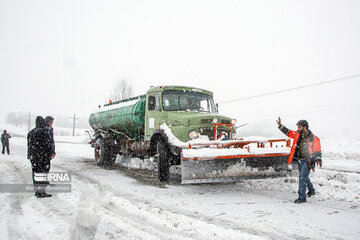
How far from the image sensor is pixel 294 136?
5.92 meters

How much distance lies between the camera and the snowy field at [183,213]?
3.74 meters

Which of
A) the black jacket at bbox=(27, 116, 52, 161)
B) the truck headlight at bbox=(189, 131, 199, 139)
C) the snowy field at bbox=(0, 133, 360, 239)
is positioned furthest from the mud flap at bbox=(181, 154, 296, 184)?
the black jacket at bbox=(27, 116, 52, 161)

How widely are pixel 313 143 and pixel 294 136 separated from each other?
1.43ft

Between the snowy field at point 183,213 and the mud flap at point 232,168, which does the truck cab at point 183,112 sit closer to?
the mud flap at point 232,168

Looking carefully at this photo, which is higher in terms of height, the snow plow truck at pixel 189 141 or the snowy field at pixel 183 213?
the snow plow truck at pixel 189 141

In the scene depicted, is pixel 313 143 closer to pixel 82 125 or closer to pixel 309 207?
pixel 309 207

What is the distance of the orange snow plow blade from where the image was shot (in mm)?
5867

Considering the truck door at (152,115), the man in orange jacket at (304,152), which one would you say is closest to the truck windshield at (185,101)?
the truck door at (152,115)

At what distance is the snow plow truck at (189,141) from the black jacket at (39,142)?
8.77 ft

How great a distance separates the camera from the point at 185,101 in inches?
332

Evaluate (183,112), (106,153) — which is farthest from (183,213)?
(106,153)

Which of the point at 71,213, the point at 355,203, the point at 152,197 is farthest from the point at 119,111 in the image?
the point at 355,203

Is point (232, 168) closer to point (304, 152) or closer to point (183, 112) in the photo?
point (304, 152)

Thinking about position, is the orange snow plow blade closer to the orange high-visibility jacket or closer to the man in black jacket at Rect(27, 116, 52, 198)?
the orange high-visibility jacket
